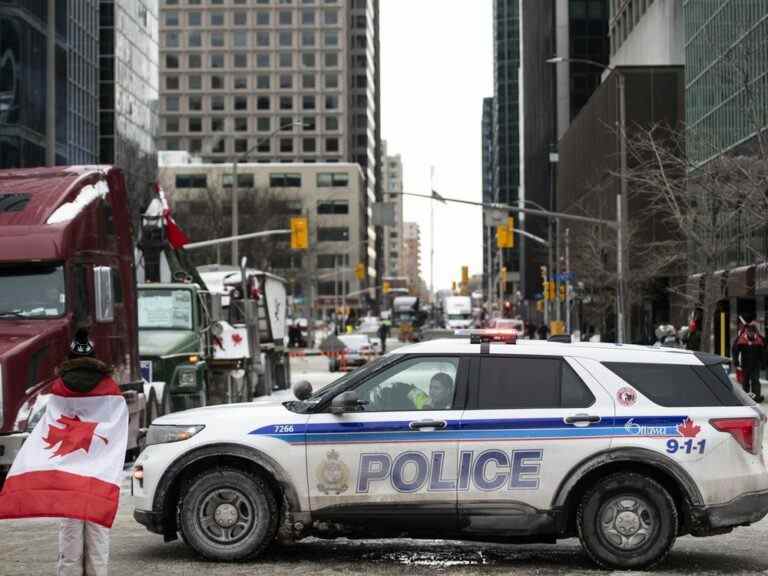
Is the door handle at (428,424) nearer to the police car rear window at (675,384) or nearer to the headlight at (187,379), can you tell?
the police car rear window at (675,384)

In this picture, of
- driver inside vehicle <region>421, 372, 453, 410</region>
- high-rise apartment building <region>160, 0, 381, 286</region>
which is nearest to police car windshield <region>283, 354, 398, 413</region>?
driver inside vehicle <region>421, 372, 453, 410</region>

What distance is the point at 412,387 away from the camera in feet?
31.8

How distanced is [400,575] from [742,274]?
110ft

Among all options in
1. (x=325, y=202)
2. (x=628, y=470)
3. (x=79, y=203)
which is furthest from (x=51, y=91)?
(x=325, y=202)

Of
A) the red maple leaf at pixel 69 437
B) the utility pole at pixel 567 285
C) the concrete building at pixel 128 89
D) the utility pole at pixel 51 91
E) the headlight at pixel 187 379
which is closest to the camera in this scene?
the red maple leaf at pixel 69 437

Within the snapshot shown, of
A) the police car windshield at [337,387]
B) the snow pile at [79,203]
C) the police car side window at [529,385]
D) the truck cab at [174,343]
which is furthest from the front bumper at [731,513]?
the truck cab at [174,343]

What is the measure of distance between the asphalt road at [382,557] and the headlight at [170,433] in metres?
0.87

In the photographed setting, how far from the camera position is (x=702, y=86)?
167ft

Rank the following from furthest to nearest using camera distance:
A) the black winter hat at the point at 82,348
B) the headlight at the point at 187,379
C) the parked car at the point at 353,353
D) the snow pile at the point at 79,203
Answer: the parked car at the point at 353,353, the headlight at the point at 187,379, the snow pile at the point at 79,203, the black winter hat at the point at 82,348

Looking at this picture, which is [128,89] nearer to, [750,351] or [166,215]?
[166,215]

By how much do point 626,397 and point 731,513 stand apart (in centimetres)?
107

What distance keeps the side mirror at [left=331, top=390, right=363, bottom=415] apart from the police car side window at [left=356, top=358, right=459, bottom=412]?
0.47 feet

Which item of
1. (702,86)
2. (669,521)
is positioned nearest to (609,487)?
(669,521)

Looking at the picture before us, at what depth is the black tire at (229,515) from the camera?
9516mm
